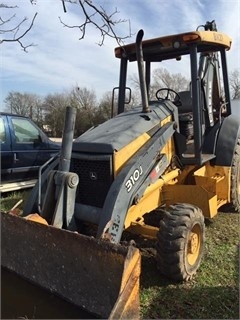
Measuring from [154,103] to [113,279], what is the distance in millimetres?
2546

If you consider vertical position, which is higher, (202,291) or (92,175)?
(92,175)

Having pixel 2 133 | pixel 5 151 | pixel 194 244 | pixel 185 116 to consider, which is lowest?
pixel 194 244

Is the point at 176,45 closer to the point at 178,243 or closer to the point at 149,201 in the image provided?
the point at 149,201

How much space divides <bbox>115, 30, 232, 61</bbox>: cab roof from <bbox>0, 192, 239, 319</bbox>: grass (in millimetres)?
2406

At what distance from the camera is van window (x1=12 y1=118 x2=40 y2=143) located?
Answer: 7.53 m

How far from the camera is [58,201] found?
361 cm

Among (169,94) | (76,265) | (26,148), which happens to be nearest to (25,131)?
(26,148)

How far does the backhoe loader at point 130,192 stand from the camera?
3062mm

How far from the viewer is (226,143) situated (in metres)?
4.99

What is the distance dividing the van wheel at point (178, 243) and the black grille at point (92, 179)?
2.19 feet

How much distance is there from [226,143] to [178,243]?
1.97 metres

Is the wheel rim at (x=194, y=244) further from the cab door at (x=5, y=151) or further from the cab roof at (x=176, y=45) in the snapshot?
the cab door at (x=5, y=151)

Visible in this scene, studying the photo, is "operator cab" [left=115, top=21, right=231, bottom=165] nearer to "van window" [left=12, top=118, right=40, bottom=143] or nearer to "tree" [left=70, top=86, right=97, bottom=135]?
"van window" [left=12, top=118, right=40, bottom=143]

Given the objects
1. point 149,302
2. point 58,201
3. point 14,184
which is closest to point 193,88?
point 58,201
